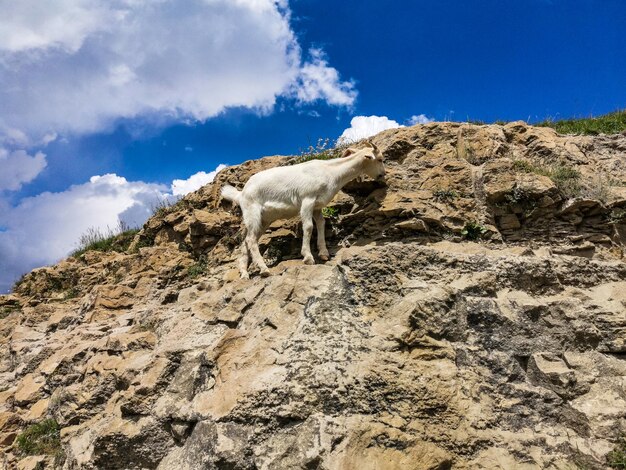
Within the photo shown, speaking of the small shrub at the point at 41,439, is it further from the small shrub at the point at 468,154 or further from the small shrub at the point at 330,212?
the small shrub at the point at 468,154

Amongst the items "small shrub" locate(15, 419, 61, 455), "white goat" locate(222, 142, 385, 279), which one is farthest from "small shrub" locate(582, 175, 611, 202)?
"small shrub" locate(15, 419, 61, 455)

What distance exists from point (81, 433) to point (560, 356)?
317 inches

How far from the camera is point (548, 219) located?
913 centimetres

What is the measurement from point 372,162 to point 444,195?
1.77m

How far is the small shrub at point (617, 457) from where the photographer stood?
5232 mm

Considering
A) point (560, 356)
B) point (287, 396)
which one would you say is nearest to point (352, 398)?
point (287, 396)

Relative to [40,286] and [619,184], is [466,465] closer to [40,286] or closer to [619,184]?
[619,184]

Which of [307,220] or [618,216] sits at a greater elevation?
[307,220]

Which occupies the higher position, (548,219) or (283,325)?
(548,219)

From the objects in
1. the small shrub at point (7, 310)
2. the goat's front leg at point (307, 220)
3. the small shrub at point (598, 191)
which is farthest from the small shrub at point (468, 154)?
the small shrub at point (7, 310)

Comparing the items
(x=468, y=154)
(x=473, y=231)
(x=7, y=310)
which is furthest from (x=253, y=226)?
(x=7, y=310)

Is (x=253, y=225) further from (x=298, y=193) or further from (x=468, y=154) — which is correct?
(x=468, y=154)

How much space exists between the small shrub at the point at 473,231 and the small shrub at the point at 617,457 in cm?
447

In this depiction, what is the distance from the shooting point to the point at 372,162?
32.0 ft
